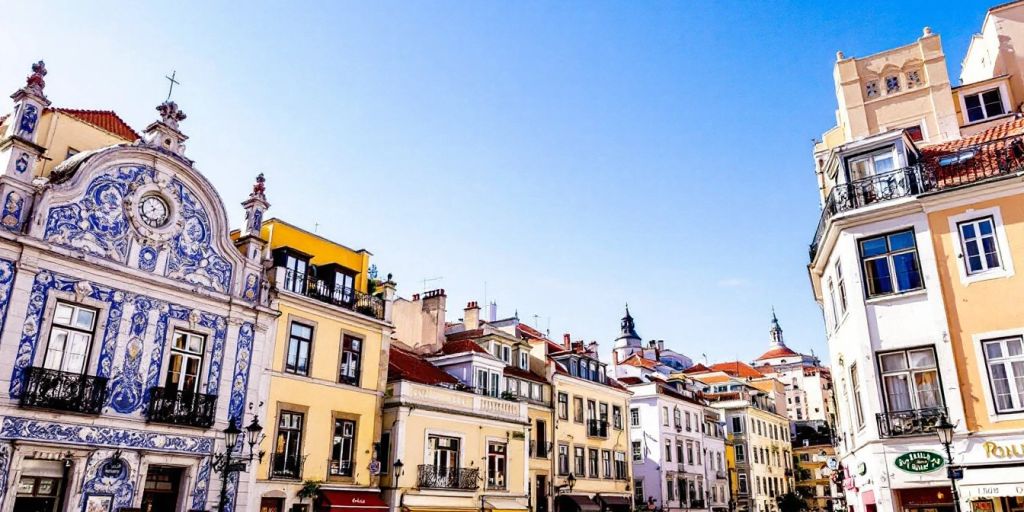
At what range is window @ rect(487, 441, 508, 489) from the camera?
2919cm

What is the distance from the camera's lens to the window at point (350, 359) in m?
25.1

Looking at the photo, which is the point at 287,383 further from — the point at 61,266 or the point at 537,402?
the point at 537,402

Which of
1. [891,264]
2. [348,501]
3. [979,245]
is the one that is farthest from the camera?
[348,501]

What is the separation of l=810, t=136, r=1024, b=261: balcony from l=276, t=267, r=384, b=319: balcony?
16.0 meters

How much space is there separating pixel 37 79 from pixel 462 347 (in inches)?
748

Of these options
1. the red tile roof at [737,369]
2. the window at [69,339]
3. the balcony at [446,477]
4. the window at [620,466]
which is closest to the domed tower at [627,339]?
the red tile roof at [737,369]

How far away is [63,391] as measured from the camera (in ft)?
57.5

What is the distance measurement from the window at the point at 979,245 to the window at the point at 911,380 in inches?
90.6

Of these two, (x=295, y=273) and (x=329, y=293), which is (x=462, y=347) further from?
(x=295, y=273)

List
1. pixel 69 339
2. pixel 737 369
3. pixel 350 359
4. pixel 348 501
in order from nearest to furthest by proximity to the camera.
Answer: pixel 69 339 < pixel 348 501 < pixel 350 359 < pixel 737 369

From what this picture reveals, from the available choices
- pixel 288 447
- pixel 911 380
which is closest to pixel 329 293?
pixel 288 447

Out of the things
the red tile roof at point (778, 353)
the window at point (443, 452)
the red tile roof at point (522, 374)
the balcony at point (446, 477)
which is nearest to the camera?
the balcony at point (446, 477)

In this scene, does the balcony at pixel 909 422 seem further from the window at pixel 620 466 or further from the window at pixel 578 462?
the window at pixel 620 466

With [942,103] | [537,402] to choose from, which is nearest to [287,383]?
[537,402]
